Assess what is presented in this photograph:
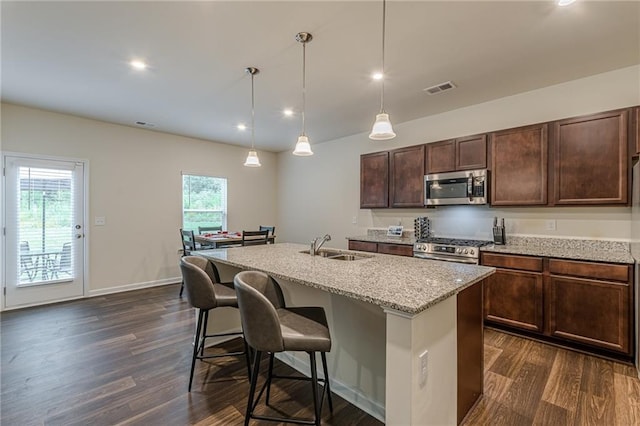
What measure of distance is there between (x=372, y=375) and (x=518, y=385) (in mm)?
1219

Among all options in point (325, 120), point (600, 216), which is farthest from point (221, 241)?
point (600, 216)

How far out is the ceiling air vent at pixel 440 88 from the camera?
10.5ft

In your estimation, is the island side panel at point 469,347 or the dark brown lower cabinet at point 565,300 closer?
the island side panel at point 469,347

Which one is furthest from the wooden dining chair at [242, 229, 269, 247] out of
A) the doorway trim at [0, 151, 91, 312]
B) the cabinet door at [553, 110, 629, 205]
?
the cabinet door at [553, 110, 629, 205]

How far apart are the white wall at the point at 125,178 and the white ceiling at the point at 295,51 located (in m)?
0.45

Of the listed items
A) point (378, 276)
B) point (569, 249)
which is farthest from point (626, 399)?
point (378, 276)

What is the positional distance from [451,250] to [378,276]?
6.61 feet

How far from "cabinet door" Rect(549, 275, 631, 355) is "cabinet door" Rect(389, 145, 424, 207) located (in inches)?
71.9

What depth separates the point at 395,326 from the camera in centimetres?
133

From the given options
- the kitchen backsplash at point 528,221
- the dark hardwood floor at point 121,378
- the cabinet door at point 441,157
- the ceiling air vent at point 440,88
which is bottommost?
the dark hardwood floor at point 121,378

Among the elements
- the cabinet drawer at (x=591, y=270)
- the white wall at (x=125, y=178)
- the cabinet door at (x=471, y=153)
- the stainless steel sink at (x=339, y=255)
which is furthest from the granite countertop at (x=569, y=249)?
the white wall at (x=125, y=178)

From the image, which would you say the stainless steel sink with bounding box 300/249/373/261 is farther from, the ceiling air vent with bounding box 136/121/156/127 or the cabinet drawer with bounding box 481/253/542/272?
the ceiling air vent with bounding box 136/121/156/127

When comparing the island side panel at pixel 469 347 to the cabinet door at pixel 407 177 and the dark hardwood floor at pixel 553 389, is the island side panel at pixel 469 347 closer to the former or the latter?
the dark hardwood floor at pixel 553 389

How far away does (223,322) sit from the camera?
3.02 metres
